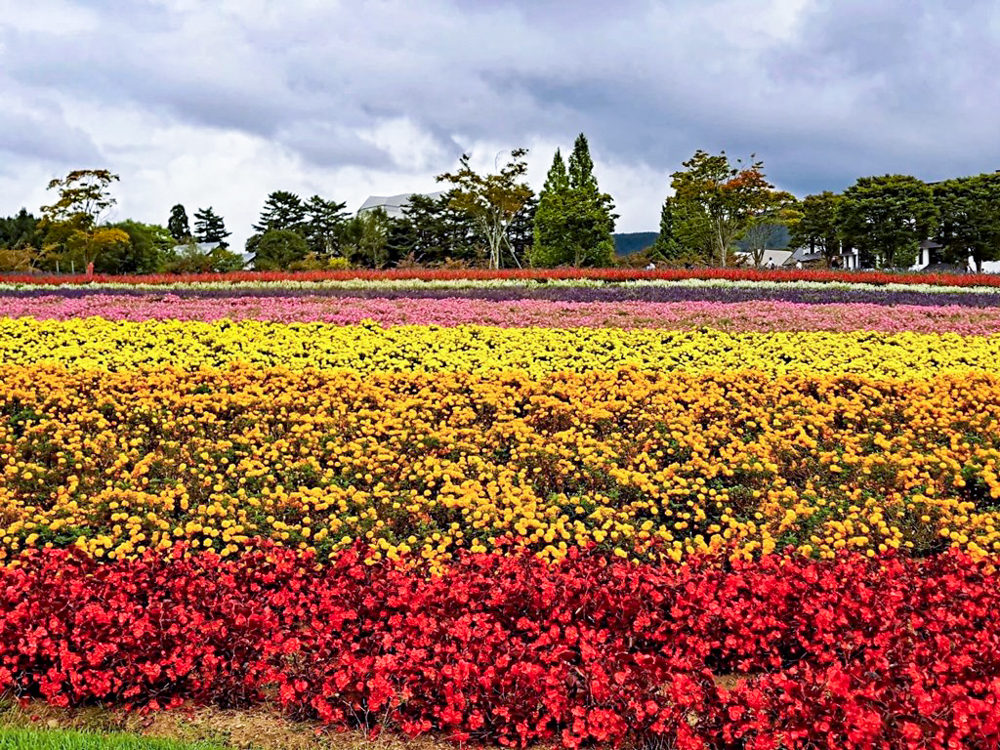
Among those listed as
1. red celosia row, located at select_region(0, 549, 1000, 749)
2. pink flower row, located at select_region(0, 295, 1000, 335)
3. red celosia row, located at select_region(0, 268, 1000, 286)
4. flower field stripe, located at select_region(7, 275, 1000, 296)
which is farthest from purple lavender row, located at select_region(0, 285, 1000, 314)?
red celosia row, located at select_region(0, 549, 1000, 749)

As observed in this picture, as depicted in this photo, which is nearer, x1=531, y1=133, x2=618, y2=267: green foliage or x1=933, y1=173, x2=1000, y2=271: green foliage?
x1=531, y1=133, x2=618, y2=267: green foliage

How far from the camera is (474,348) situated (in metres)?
9.70

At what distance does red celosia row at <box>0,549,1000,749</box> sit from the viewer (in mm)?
3129

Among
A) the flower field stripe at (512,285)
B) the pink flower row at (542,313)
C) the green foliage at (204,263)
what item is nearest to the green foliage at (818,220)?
the green foliage at (204,263)

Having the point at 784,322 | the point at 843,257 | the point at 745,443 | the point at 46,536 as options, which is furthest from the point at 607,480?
the point at 843,257

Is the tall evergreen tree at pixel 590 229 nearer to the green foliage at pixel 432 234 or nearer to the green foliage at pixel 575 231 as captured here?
the green foliage at pixel 575 231

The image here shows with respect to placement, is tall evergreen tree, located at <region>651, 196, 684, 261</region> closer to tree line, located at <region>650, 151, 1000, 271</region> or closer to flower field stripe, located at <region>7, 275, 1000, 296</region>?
tree line, located at <region>650, 151, 1000, 271</region>

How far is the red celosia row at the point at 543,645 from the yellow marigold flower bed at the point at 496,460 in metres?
0.58

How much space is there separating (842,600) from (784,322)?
8129mm

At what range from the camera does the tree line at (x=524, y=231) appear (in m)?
38.9

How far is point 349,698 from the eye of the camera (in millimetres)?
3436

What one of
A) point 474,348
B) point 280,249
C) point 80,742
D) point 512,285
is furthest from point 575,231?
point 80,742

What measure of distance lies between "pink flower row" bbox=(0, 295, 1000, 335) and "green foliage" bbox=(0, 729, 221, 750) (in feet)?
27.3

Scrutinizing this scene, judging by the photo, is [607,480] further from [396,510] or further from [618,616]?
[618,616]
